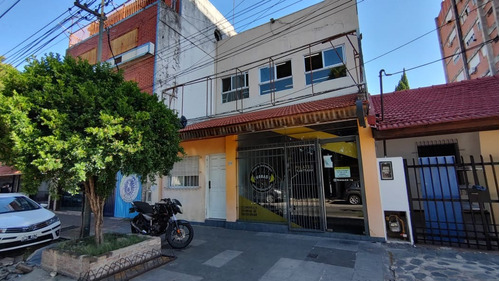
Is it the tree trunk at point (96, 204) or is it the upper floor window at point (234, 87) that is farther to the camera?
the upper floor window at point (234, 87)

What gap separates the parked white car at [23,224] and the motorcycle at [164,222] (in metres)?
2.20

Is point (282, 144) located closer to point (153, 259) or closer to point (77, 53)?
point (153, 259)

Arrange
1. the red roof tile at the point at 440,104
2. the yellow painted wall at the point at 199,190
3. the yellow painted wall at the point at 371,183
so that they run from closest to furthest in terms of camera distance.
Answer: the red roof tile at the point at 440,104 < the yellow painted wall at the point at 371,183 < the yellow painted wall at the point at 199,190

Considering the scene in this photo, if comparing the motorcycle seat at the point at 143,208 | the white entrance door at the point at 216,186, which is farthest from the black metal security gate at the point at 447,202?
the motorcycle seat at the point at 143,208

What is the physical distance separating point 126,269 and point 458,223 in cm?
700

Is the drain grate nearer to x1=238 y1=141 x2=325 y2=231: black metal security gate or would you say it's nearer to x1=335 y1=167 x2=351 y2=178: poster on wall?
x1=238 y1=141 x2=325 y2=231: black metal security gate

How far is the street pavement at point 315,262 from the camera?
3.75 metres

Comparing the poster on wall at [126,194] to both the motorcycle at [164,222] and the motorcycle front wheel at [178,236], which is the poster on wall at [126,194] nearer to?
the motorcycle at [164,222]

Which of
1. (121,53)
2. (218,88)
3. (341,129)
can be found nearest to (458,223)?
(341,129)

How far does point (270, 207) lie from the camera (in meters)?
7.04

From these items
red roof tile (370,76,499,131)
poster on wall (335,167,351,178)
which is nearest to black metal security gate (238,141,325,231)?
poster on wall (335,167,351,178)

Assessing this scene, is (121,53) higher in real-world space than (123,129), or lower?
higher

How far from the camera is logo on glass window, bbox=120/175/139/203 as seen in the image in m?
9.50

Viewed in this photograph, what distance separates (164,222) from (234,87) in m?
6.89
